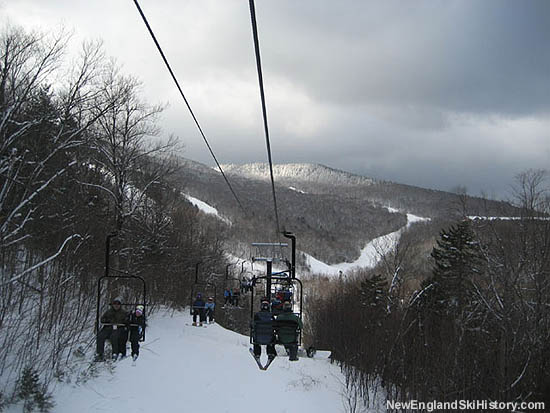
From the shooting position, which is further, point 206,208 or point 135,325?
point 206,208

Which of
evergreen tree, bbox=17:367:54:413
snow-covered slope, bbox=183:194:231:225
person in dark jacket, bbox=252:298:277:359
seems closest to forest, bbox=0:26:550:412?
evergreen tree, bbox=17:367:54:413

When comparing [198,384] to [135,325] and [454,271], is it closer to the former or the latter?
[135,325]

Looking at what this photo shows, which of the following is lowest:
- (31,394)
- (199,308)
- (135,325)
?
(199,308)

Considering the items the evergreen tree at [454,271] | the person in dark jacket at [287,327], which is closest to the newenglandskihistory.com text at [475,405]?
the person in dark jacket at [287,327]

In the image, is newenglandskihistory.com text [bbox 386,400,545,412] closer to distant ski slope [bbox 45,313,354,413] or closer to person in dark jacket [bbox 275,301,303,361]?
distant ski slope [bbox 45,313,354,413]

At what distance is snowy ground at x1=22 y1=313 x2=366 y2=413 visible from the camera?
12.1 m

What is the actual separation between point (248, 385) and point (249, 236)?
115 m

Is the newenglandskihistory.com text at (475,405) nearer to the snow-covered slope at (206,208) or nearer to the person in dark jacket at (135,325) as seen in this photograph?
the person in dark jacket at (135,325)

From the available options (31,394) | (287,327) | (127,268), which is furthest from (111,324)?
(127,268)

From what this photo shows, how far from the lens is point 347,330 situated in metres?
37.2

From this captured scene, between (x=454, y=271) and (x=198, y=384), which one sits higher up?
(x=454, y=271)

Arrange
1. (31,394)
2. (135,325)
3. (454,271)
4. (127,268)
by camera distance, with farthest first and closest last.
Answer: (454,271) → (127,268) → (135,325) → (31,394)

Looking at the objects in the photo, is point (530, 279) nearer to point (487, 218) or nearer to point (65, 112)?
point (487, 218)

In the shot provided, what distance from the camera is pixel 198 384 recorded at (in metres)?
15.2
